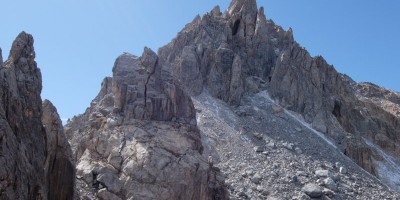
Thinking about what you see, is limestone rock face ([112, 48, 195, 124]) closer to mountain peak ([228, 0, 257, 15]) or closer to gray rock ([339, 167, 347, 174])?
gray rock ([339, 167, 347, 174])

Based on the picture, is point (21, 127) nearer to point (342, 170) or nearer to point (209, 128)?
point (209, 128)

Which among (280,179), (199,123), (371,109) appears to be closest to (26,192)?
(280,179)

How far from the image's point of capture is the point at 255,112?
60.8 metres

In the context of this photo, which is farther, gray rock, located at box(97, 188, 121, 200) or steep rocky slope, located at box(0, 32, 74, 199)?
gray rock, located at box(97, 188, 121, 200)

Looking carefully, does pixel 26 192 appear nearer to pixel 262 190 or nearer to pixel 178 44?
pixel 262 190

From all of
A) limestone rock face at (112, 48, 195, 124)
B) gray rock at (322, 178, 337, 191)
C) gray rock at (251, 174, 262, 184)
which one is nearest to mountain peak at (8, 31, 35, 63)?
limestone rock face at (112, 48, 195, 124)

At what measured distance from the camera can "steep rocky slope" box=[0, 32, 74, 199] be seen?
63.7ft

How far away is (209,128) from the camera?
53.1 metres

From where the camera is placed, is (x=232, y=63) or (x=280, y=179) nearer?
(x=280, y=179)

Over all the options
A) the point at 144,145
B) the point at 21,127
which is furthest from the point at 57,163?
the point at 144,145

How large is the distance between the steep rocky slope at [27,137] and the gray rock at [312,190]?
24.9m

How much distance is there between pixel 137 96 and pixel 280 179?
51.8 ft

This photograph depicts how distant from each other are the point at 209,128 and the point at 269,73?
23.7 meters

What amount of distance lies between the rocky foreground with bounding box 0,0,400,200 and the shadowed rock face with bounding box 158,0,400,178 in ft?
0.70
